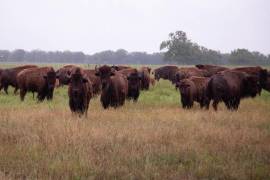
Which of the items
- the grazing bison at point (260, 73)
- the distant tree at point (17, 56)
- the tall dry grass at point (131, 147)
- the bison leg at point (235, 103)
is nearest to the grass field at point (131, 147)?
the tall dry grass at point (131, 147)

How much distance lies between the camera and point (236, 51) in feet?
349

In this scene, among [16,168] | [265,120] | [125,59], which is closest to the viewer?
[16,168]

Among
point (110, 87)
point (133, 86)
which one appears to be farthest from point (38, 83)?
point (110, 87)

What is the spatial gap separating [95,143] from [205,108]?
8969 mm

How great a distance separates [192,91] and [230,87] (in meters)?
1.91

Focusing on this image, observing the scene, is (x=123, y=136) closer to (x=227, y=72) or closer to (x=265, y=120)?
(x=265, y=120)

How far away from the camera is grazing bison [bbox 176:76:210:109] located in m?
17.4

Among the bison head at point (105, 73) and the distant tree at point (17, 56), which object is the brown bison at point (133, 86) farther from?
the distant tree at point (17, 56)

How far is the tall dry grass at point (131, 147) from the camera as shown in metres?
7.52

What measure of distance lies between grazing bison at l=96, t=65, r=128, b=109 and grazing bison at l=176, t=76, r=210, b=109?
2.40 meters

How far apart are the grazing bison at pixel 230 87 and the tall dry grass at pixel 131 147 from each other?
8.46 feet

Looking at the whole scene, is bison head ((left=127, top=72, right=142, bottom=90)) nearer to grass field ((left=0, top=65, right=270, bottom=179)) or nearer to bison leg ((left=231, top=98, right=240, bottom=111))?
bison leg ((left=231, top=98, right=240, bottom=111))

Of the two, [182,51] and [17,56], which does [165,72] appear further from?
[17,56]

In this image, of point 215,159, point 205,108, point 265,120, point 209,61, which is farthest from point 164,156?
point 209,61
